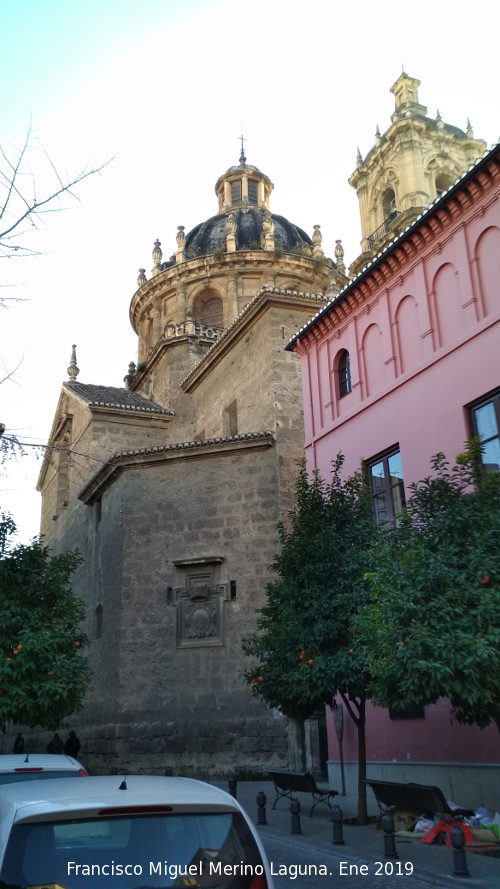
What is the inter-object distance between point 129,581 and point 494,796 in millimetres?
10182

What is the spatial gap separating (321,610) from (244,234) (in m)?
26.6

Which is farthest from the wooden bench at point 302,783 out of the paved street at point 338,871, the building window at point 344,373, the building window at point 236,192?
the building window at point 236,192

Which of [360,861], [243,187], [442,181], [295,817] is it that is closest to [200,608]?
[295,817]

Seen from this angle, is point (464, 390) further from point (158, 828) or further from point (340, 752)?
point (158, 828)

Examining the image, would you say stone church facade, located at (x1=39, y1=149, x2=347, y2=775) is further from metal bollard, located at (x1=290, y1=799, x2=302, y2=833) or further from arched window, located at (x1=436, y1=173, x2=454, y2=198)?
arched window, located at (x1=436, y1=173, x2=454, y2=198)

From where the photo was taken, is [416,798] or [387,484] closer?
[416,798]

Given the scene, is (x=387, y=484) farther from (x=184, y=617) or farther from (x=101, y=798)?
(x=101, y=798)

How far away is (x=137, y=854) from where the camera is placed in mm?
2977

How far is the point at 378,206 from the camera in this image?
3450cm

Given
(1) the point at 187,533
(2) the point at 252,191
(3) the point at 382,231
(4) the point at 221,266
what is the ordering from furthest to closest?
(2) the point at 252,191 < (3) the point at 382,231 < (4) the point at 221,266 < (1) the point at 187,533

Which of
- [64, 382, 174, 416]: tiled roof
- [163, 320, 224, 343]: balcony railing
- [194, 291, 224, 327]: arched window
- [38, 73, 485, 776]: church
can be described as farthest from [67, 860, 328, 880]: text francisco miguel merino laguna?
[194, 291, 224, 327]: arched window

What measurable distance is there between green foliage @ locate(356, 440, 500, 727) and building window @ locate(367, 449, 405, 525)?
356 centimetres

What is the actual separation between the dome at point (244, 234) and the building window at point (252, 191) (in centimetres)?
208

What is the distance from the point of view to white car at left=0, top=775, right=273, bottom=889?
2842 mm
